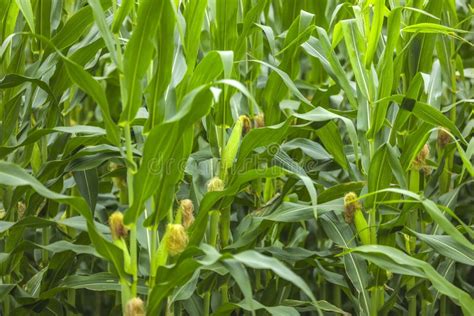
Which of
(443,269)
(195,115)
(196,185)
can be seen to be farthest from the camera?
(443,269)

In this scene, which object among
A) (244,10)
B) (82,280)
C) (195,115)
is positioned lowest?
(82,280)

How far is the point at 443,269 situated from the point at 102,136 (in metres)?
0.99

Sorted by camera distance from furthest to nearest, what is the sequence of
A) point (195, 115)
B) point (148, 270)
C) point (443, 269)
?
point (443, 269), point (148, 270), point (195, 115)

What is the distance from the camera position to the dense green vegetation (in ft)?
5.02

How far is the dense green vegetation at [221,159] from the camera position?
1529 millimetres

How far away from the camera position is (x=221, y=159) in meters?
1.88

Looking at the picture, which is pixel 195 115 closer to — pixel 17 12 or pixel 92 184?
pixel 92 184

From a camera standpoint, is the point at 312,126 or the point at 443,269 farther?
the point at 443,269

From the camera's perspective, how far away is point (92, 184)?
1.94m

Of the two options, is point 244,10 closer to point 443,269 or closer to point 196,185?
point 196,185

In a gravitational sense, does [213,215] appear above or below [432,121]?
below

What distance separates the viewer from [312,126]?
6.15ft

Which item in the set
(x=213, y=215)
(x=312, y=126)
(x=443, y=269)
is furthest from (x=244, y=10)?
(x=443, y=269)

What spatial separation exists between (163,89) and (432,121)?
695 mm
